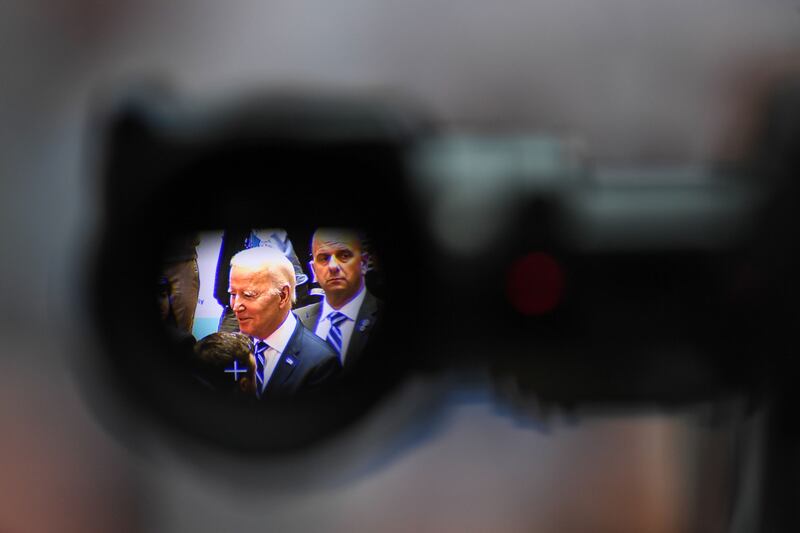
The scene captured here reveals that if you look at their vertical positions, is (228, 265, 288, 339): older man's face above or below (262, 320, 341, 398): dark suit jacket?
above

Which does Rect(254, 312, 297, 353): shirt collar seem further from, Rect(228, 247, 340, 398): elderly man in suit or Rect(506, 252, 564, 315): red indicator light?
Rect(506, 252, 564, 315): red indicator light

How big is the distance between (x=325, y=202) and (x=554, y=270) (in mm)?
212

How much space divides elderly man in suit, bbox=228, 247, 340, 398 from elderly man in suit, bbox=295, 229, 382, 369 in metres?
0.01

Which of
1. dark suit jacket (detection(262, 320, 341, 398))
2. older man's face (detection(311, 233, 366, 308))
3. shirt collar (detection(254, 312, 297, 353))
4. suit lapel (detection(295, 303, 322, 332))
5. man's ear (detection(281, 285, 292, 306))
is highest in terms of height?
older man's face (detection(311, 233, 366, 308))

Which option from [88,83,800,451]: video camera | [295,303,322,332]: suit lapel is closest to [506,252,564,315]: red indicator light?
[88,83,800,451]: video camera

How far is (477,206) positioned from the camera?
0.42m

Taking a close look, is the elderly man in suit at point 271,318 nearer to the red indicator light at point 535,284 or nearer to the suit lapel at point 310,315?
the suit lapel at point 310,315

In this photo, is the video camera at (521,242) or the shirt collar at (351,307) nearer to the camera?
the video camera at (521,242)

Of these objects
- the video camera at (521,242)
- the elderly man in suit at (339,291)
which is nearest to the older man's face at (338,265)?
the elderly man in suit at (339,291)

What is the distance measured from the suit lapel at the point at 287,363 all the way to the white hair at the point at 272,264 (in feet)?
0.12

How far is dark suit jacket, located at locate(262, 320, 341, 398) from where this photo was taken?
55 centimetres

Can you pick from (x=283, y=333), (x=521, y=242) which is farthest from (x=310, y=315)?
(x=521, y=242)

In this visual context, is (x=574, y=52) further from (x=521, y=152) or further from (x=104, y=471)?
(x=104, y=471)

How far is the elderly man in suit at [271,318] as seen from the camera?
0.59 m
